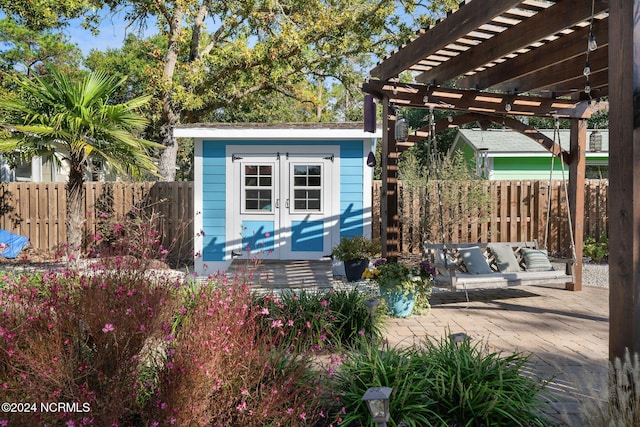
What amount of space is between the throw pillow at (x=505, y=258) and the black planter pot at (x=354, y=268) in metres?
1.99

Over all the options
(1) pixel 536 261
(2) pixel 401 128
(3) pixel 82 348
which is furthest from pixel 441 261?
(3) pixel 82 348

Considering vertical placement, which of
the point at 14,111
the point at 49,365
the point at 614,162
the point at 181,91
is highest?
the point at 181,91

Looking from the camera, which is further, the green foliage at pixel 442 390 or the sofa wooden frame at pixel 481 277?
the sofa wooden frame at pixel 481 277

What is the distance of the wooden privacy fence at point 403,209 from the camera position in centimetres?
1102

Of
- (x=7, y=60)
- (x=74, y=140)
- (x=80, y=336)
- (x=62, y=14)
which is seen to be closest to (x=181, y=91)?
(x=62, y=14)

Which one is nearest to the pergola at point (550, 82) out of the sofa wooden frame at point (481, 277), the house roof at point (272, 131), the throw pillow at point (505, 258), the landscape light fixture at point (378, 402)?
the sofa wooden frame at point (481, 277)

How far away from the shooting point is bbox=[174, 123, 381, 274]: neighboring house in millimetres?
9148

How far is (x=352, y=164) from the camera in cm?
918

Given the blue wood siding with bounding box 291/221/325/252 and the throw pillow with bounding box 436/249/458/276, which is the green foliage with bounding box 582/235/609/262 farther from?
the blue wood siding with bounding box 291/221/325/252

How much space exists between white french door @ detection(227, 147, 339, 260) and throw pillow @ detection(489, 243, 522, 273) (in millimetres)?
3035

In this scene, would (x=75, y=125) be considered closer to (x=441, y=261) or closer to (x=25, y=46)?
(x=441, y=261)

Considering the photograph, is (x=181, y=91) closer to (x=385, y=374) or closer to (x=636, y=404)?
(x=385, y=374)

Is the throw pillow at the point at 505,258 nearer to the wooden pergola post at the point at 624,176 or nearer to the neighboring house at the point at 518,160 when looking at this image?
the wooden pergola post at the point at 624,176

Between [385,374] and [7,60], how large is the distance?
15.8 m
